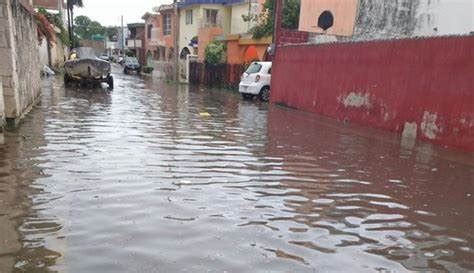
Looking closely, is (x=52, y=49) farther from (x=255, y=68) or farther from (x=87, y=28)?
(x=87, y=28)

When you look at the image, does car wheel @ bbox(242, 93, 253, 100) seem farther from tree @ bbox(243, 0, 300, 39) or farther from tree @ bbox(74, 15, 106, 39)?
tree @ bbox(74, 15, 106, 39)

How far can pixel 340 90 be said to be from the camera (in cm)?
1521

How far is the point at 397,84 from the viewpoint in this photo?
12.5 meters

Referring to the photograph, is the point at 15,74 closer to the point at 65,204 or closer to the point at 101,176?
the point at 101,176

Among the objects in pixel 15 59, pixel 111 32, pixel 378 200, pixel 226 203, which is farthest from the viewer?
pixel 111 32

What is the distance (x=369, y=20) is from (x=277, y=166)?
16020 mm

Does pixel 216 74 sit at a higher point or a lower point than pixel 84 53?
lower

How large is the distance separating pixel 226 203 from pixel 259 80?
52.7 ft

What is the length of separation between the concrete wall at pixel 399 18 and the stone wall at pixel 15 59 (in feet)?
35.3

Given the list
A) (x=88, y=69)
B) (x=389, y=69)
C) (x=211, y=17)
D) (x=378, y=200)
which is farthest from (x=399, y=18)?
(x=211, y=17)

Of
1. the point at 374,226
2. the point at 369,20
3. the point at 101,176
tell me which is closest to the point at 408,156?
the point at 374,226

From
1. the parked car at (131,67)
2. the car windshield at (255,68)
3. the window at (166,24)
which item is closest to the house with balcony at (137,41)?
the window at (166,24)

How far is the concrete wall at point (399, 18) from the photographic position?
18891 millimetres

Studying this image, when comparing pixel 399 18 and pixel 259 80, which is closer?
pixel 399 18
